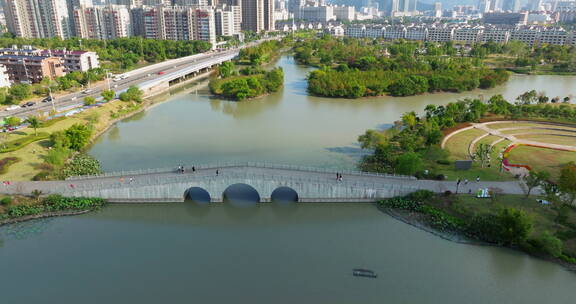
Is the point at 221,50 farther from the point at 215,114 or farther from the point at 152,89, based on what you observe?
the point at 215,114

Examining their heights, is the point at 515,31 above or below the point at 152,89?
above

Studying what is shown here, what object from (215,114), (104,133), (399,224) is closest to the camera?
(399,224)

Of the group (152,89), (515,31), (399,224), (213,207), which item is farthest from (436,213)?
(515,31)

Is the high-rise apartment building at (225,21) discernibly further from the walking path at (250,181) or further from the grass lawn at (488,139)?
the walking path at (250,181)

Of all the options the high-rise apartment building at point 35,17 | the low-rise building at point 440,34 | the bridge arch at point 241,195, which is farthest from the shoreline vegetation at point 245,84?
the low-rise building at point 440,34

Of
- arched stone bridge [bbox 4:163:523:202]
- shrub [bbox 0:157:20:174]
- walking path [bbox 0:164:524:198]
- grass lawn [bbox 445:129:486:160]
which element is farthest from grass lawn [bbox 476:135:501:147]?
shrub [bbox 0:157:20:174]

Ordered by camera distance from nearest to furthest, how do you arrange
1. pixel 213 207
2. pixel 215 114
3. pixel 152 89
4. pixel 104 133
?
pixel 213 207 < pixel 104 133 < pixel 215 114 < pixel 152 89
